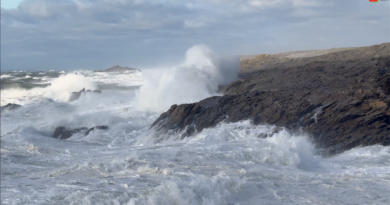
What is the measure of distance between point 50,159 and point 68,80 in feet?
64.5

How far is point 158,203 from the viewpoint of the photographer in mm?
6414

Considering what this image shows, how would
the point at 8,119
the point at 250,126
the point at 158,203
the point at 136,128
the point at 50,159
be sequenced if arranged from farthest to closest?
the point at 8,119, the point at 136,128, the point at 250,126, the point at 50,159, the point at 158,203

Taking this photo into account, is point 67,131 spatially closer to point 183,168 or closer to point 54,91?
point 183,168

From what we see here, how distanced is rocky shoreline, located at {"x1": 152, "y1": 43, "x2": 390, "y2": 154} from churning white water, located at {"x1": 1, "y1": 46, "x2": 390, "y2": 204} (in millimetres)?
377

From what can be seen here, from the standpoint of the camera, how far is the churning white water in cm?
676

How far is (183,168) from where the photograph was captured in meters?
8.33

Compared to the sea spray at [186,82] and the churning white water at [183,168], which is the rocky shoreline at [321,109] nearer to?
the churning white water at [183,168]

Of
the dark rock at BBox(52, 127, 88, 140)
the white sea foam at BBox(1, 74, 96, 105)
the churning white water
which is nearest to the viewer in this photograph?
the churning white water

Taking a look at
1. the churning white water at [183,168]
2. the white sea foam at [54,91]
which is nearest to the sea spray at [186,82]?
the churning white water at [183,168]

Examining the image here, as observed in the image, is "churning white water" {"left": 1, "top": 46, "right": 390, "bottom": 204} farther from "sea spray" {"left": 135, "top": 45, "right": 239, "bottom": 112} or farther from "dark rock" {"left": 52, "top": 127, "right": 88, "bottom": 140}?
"sea spray" {"left": 135, "top": 45, "right": 239, "bottom": 112}

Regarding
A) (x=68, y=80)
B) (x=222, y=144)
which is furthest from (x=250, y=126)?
(x=68, y=80)

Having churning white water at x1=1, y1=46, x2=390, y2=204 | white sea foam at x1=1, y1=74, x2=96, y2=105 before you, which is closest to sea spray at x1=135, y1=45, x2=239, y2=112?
churning white water at x1=1, y1=46, x2=390, y2=204

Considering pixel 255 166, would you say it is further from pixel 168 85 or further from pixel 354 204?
pixel 168 85

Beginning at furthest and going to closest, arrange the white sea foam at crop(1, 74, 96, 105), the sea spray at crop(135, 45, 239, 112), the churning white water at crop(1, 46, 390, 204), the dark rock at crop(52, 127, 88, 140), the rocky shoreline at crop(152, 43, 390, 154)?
the white sea foam at crop(1, 74, 96, 105), the sea spray at crop(135, 45, 239, 112), the dark rock at crop(52, 127, 88, 140), the rocky shoreline at crop(152, 43, 390, 154), the churning white water at crop(1, 46, 390, 204)
